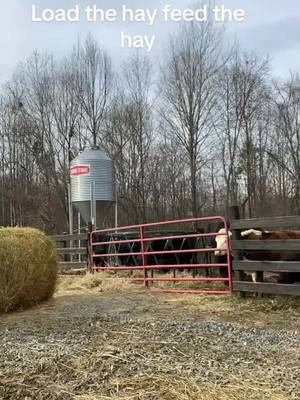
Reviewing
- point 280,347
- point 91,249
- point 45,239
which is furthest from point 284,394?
point 91,249

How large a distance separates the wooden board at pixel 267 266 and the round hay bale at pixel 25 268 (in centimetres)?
289

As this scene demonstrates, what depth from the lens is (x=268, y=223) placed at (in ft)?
24.8

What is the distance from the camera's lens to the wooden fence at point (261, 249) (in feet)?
23.7

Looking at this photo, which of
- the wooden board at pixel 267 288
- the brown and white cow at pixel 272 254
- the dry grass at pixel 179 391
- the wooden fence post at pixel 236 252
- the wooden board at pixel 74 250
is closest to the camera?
the dry grass at pixel 179 391

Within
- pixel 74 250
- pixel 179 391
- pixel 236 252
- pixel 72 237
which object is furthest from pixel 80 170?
pixel 179 391

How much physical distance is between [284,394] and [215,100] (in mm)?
28240

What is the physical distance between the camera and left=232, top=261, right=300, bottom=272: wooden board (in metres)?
7.18

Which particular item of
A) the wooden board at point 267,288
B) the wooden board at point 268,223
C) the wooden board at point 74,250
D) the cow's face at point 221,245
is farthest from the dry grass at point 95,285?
the wooden board at point 268,223

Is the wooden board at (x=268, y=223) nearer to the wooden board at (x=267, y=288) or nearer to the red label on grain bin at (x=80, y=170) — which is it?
the wooden board at (x=267, y=288)

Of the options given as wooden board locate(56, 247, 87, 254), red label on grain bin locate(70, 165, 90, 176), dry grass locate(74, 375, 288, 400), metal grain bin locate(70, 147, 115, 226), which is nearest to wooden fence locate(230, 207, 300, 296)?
dry grass locate(74, 375, 288, 400)

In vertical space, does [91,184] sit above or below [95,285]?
above

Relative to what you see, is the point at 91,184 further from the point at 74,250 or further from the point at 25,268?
the point at 25,268

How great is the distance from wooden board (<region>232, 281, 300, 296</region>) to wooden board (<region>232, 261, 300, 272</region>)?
0.68ft

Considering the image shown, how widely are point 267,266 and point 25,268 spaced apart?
3508 mm
